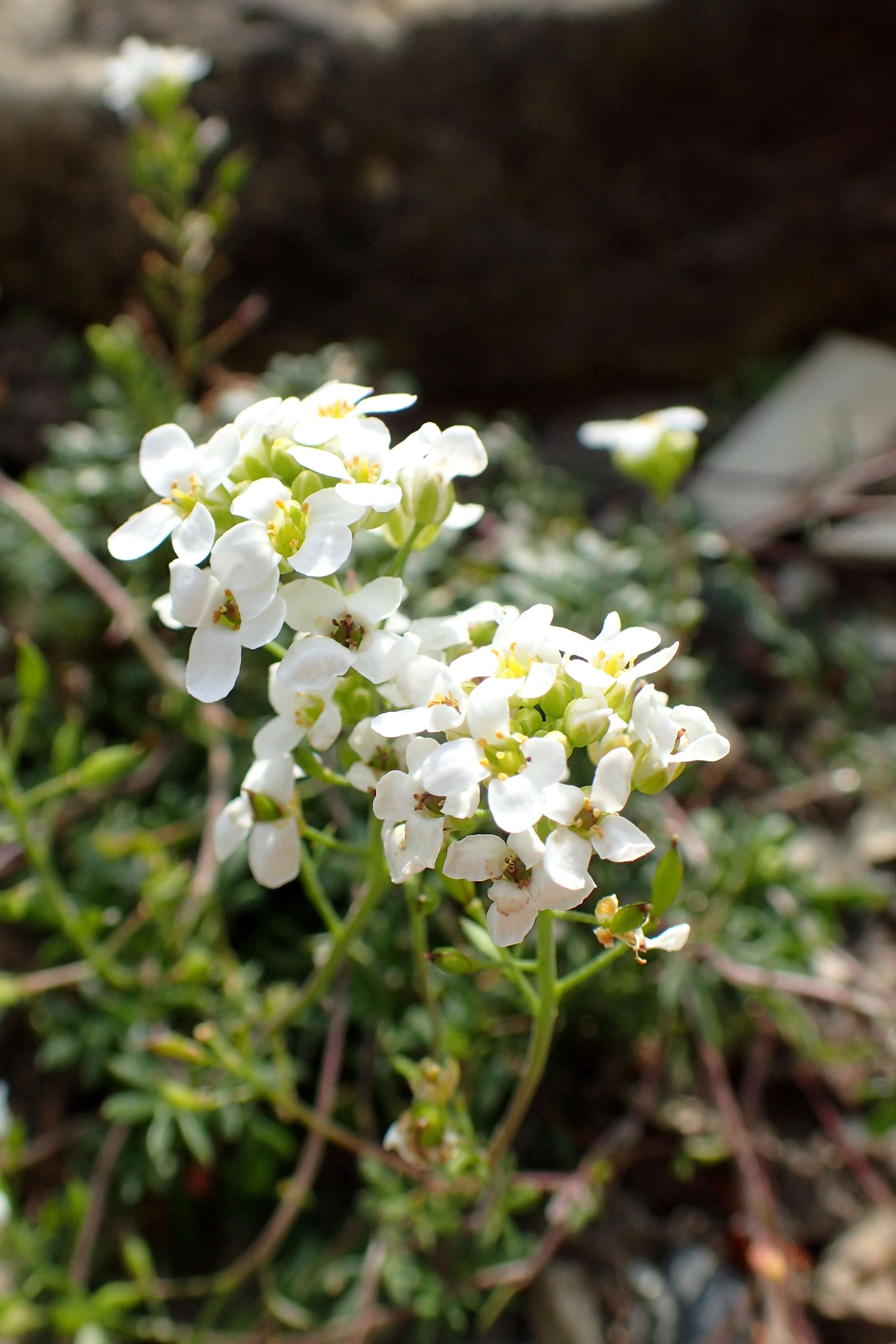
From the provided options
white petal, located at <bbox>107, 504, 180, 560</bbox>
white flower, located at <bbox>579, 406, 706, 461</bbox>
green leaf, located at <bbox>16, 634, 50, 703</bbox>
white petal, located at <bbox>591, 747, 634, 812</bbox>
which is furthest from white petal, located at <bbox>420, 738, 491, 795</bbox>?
white flower, located at <bbox>579, 406, 706, 461</bbox>

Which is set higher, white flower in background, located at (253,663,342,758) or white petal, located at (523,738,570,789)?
white petal, located at (523,738,570,789)

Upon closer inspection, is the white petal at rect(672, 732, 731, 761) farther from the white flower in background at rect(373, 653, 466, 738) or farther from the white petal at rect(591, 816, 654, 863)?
the white flower in background at rect(373, 653, 466, 738)

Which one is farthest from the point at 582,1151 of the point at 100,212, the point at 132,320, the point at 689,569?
the point at 100,212

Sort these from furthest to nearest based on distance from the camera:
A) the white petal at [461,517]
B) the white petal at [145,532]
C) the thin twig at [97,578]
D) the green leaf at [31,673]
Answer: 1. the thin twig at [97,578]
2. the green leaf at [31,673]
3. the white petal at [461,517]
4. the white petal at [145,532]

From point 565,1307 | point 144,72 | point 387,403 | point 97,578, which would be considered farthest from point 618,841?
point 144,72

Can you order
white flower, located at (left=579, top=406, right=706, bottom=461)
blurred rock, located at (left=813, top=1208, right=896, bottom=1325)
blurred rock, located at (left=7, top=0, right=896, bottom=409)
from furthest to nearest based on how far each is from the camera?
blurred rock, located at (left=7, top=0, right=896, bottom=409) → white flower, located at (left=579, top=406, right=706, bottom=461) → blurred rock, located at (left=813, top=1208, right=896, bottom=1325)

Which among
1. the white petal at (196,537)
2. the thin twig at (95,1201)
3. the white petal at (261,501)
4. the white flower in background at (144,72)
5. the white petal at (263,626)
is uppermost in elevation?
the white flower in background at (144,72)

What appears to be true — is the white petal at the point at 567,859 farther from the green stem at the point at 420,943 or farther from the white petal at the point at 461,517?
the white petal at the point at 461,517

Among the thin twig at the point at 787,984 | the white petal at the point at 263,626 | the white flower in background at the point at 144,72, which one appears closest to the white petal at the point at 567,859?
the white petal at the point at 263,626
